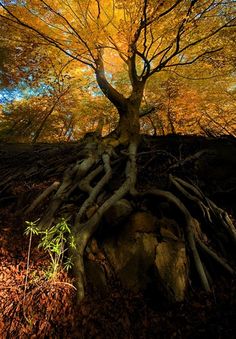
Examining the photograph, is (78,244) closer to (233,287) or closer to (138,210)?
(138,210)

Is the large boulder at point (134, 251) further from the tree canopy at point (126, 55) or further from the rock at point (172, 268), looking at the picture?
the tree canopy at point (126, 55)

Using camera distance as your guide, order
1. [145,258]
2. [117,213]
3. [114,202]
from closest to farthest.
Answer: [145,258]
[117,213]
[114,202]

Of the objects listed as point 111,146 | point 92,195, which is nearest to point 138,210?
point 92,195

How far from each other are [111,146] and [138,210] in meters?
2.80

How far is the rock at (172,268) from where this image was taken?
129 inches

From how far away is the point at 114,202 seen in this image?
426 centimetres

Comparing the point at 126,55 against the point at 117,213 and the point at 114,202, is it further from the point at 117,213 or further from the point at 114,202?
the point at 117,213

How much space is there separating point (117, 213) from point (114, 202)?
0.23m

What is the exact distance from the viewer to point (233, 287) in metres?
3.48

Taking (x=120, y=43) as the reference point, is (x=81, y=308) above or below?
below

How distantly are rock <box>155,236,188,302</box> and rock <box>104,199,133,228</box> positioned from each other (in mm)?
785

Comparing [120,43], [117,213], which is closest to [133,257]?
[117,213]

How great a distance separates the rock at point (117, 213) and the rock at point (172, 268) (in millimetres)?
785

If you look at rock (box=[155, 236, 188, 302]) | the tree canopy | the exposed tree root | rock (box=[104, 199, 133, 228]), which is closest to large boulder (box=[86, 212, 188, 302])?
rock (box=[155, 236, 188, 302])
